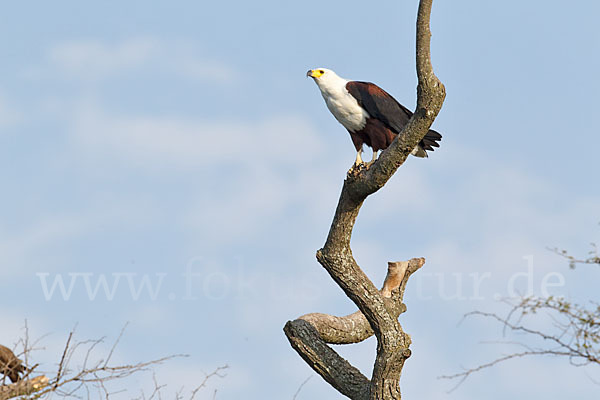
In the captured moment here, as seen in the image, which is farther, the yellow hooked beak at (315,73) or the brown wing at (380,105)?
the yellow hooked beak at (315,73)

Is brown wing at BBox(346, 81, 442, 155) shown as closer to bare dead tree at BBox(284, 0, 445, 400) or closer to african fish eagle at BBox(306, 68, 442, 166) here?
african fish eagle at BBox(306, 68, 442, 166)

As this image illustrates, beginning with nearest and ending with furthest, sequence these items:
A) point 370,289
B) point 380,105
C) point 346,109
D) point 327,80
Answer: point 370,289, point 380,105, point 346,109, point 327,80

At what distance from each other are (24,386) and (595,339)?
4491 millimetres

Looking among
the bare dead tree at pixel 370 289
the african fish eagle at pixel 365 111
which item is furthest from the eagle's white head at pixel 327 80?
the bare dead tree at pixel 370 289

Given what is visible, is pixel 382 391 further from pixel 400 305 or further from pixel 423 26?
pixel 423 26

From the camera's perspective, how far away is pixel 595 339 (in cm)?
627

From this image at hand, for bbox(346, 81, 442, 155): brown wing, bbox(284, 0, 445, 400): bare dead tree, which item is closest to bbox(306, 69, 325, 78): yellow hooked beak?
bbox(346, 81, 442, 155): brown wing

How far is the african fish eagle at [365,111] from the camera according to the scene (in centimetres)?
661

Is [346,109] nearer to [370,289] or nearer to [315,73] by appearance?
[315,73]

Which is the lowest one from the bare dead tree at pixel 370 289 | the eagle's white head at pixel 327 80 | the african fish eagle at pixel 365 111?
the bare dead tree at pixel 370 289

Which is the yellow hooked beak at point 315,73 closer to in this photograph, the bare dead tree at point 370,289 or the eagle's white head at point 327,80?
the eagle's white head at point 327,80

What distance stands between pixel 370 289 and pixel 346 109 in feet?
5.49

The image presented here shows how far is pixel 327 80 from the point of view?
22.6 feet

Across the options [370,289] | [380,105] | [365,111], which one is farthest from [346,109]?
[370,289]
